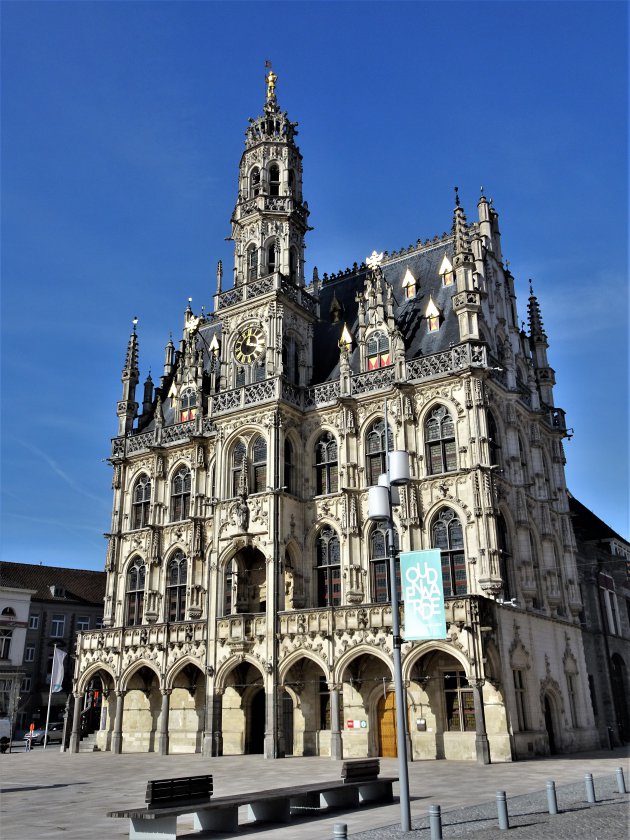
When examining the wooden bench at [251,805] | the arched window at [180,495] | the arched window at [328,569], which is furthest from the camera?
the arched window at [180,495]

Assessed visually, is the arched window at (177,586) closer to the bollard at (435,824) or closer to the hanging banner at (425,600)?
the hanging banner at (425,600)

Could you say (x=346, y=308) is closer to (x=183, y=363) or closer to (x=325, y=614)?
(x=183, y=363)

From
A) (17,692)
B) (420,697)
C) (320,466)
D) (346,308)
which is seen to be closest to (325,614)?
(420,697)

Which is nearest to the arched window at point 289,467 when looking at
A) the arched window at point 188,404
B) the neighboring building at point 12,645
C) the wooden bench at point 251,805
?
the arched window at point 188,404

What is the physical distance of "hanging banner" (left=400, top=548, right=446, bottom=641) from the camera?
14414 mm

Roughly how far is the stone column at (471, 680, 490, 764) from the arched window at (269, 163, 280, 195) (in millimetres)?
27968

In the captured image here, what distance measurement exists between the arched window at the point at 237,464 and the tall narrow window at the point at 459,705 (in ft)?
42.8

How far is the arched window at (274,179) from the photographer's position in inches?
1674

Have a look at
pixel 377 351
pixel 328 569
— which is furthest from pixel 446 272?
pixel 328 569

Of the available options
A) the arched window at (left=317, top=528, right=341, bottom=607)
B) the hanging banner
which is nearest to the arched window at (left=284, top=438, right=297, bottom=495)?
the arched window at (left=317, top=528, right=341, bottom=607)

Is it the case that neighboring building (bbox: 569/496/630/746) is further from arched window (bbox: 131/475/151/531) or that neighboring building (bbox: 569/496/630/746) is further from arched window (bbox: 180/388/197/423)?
arched window (bbox: 131/475/151/531)

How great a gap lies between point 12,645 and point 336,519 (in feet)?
119

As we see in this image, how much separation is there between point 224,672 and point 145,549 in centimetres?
1075

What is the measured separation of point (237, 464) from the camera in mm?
37219
